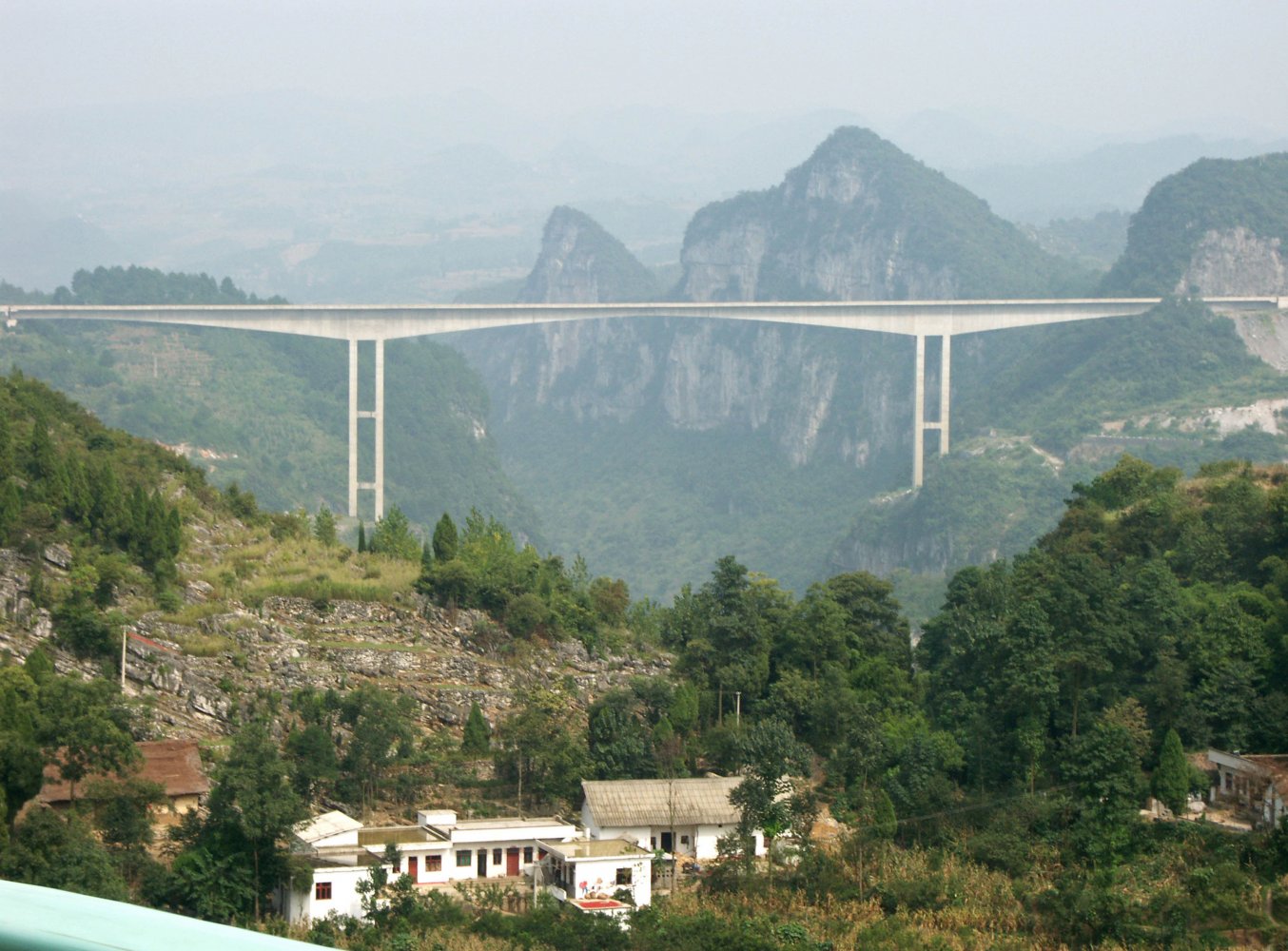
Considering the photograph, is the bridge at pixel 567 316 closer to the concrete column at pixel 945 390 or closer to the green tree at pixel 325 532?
the concrete column at pixel 945 390

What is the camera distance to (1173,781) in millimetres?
14469

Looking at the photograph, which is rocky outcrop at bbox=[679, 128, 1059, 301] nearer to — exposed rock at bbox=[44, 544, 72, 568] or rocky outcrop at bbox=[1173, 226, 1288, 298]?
rocky outcrop at bbox=[1173, 226, 1288, 298]

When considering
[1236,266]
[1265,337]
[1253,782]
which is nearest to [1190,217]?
[1236,266]

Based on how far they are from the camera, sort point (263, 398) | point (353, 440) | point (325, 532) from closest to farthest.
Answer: point (325, 532), point (353, 440), point (263, 398)

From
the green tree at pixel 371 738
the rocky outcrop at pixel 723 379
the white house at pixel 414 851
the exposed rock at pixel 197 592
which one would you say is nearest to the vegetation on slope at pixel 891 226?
the rocky outcrop at pixel 723 379

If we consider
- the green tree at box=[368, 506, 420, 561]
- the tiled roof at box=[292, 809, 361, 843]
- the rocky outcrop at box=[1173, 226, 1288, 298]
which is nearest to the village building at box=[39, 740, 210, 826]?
the tiled roof at box=[292, 809, 361, 843]

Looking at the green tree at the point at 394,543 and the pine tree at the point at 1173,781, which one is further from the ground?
the green tree at the point at 394,543

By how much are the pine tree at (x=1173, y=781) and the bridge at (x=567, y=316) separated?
3352cm

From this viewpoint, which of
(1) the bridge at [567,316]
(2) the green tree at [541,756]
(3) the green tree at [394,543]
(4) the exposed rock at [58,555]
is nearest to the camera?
(2) the green tree at [541,756]

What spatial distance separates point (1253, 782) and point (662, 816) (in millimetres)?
5103

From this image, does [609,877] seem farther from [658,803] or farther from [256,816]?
[256,816]

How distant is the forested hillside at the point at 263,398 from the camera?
2021 inches

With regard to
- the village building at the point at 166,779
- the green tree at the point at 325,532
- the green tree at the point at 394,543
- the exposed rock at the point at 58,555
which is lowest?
the village building at the point at 166,779

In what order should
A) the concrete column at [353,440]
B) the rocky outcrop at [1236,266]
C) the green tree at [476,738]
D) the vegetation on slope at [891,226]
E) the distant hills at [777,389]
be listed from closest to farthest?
the green tree at [476,738], the concrete column at [353,440], the distant hills at [777,389], the rocky outcrop at [1236,266], the vegetation on slope at [891,226]
